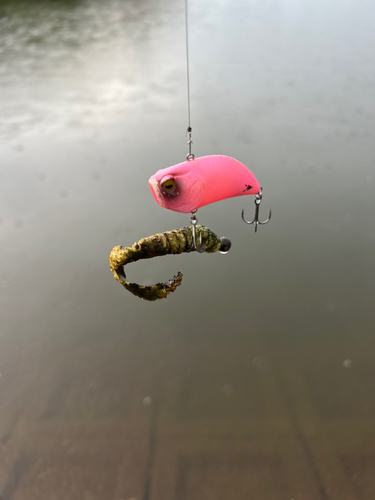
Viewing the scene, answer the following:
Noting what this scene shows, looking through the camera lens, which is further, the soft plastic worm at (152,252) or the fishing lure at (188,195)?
the soft plastic worm at (152,252)

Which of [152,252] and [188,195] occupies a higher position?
[188,195]

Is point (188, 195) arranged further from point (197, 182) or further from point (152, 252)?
point (152, 252)

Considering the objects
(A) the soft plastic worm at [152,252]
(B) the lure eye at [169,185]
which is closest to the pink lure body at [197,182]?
(B) the lure eye at [169,185]

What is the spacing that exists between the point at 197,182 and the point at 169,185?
0.12 metres

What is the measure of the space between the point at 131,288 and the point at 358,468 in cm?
154

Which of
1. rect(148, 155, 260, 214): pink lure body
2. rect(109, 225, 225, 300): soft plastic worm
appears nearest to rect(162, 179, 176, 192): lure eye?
rect(148, 155, 260, 214): pink lure body

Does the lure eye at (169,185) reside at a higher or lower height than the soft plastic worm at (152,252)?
higher

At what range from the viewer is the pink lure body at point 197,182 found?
157 cm

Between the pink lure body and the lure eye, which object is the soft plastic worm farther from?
the lure eye

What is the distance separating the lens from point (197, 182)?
1.60 metres

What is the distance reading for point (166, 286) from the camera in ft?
6.31

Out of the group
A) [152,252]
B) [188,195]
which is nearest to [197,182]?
[188,195]

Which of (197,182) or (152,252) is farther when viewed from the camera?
(152,252)

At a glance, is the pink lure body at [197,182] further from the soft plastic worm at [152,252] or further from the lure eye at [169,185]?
the soft plastic worm at [152,252]
